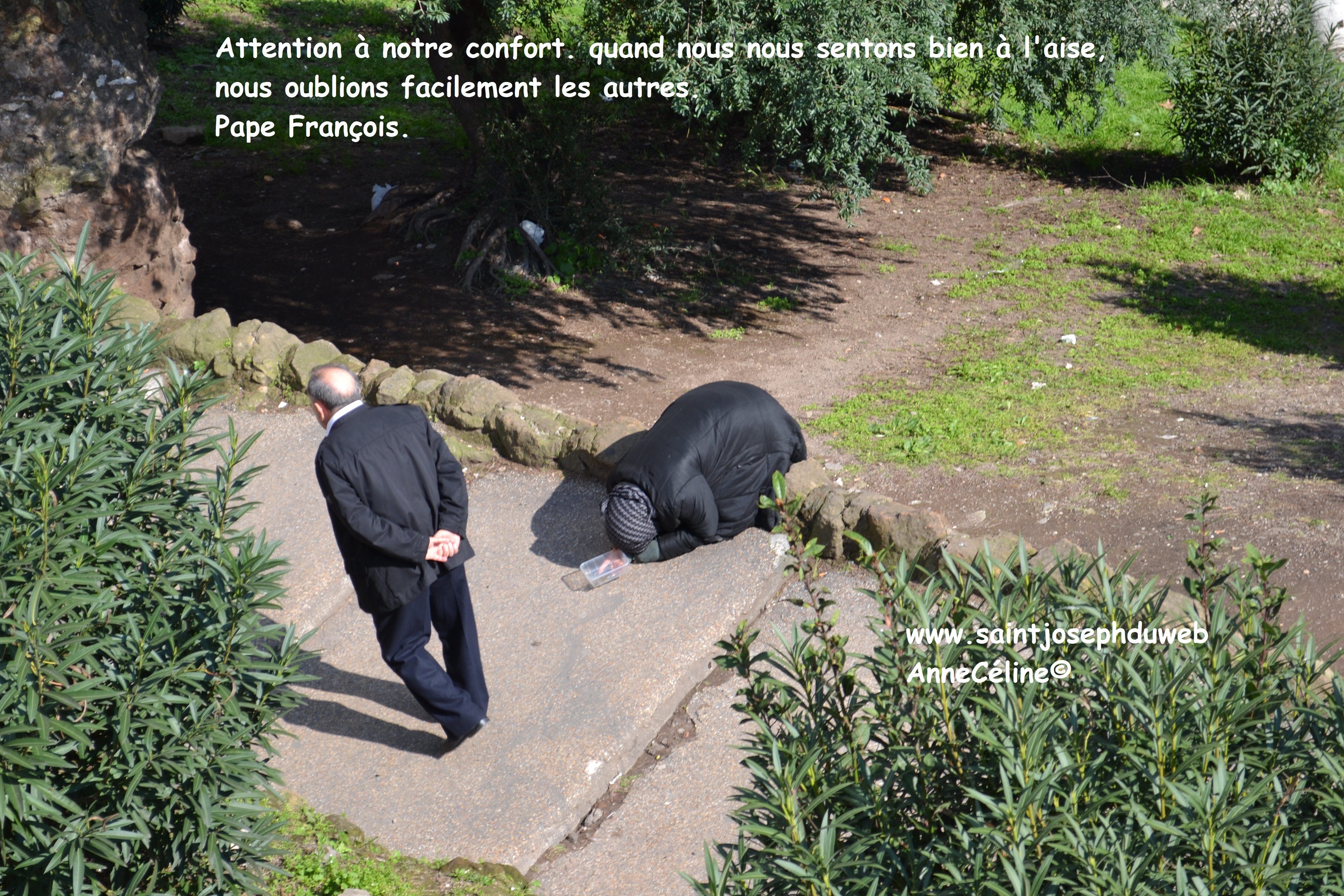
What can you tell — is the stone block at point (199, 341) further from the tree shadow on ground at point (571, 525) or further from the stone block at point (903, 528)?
the stone block at point (903, 528)

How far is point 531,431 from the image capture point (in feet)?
23.6

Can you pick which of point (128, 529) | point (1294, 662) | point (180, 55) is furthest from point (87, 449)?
point (180, 55)

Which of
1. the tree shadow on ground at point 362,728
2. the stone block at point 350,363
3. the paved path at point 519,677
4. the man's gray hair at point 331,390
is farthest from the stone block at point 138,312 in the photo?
the man's gray hair at point 331,390

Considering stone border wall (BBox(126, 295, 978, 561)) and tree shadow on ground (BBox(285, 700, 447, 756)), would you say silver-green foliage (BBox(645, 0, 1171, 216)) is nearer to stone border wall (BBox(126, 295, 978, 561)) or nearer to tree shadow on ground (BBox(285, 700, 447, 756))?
stone border wall (BBox(126, 295, 978, 561))

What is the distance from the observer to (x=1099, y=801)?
1956mm

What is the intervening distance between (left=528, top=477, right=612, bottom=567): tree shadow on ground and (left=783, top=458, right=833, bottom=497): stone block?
44.7 inches

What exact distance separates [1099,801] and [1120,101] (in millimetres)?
14145

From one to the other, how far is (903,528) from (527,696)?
2.13 m

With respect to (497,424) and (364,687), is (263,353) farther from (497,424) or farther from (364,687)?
(364,687)

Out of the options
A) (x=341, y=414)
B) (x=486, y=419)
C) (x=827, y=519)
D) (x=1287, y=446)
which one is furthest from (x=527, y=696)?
(x=1287, y=446)

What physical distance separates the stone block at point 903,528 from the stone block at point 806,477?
1.55 ft

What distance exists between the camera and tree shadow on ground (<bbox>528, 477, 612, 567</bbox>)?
6.39 metres

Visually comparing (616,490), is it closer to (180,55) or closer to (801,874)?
(801,874)

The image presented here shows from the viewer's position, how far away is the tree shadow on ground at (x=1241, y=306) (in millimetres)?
9609
